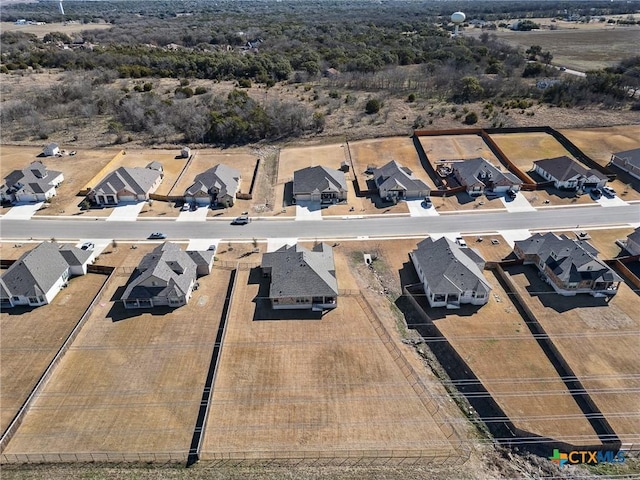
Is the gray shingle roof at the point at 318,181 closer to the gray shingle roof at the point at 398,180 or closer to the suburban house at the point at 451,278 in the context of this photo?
the gray shingle roof at the point at 398,180

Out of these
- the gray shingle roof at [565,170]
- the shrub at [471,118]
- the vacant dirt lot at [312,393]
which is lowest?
the vacant dirt lot at [312,393]

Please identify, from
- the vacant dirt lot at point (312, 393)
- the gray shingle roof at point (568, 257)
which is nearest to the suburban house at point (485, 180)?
the gray shingle roof at point (568, 257)

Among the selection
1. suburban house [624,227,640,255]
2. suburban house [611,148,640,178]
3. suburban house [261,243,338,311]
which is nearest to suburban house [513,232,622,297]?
suburban house [624,227,640,255]

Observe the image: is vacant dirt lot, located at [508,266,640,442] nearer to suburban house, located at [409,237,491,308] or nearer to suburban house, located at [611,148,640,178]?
suburban house, located at [409,237,491,308]

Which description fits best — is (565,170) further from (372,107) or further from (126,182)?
(126,182)

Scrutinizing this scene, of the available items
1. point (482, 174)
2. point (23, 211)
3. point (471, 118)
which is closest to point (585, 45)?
point (471, 118)
